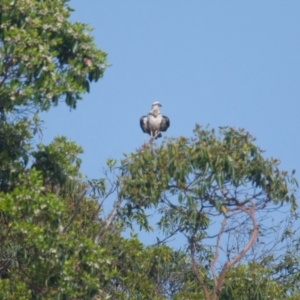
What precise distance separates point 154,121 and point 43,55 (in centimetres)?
1168

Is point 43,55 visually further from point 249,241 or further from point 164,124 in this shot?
point 164,124

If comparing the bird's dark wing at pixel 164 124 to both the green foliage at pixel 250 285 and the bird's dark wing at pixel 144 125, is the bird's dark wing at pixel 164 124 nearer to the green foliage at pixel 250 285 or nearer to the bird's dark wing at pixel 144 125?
the bird's dark wing at pixel 144 125

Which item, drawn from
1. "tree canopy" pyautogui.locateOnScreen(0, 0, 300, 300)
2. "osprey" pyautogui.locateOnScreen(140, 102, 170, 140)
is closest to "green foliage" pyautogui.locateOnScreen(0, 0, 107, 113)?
"tree canopy" pyautogui.locateOnScreen(0, 0, 300, 300)

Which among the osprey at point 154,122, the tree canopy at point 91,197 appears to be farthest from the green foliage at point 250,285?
the osprey at point 154,122

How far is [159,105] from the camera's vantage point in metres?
22.7

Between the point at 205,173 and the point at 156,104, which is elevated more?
the point at 156,104

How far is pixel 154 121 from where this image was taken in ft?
71.1

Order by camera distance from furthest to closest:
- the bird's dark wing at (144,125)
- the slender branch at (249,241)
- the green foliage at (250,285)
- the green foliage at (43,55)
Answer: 1. the bird's dark wing at (144,125)
2. the green foliage at (250,285)
3. the slender branch at (249,241)
4. the green foliage at (43,55)

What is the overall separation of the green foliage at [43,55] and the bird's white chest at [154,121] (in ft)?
35.6

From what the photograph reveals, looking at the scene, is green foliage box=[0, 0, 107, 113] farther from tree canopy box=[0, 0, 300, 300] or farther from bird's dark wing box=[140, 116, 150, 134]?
bird's dark wing box=[140, 116, 150, 134]

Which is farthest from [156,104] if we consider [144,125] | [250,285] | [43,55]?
[43,55]

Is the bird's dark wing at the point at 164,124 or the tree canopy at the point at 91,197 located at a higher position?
the bird's dark wing at the point at 164,124

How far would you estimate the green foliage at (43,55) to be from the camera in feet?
32.7

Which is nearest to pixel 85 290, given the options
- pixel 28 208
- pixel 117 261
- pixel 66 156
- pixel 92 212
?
pixel 28 208
